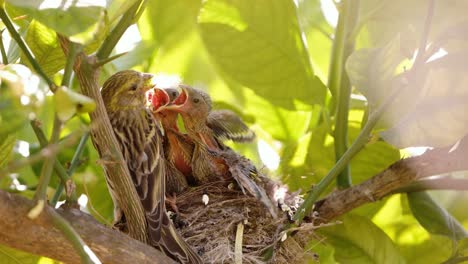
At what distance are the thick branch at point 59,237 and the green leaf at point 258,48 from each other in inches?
44.3

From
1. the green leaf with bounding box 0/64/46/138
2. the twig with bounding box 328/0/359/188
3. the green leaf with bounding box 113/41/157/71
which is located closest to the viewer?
the green leaf with bounding box 0/64/46/138

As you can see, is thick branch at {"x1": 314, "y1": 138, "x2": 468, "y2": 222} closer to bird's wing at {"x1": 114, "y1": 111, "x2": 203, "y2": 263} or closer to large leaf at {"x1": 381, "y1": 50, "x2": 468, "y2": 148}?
large leaf at {"x1": 381, "y1": 50, "x2": 468, "y2": 148}

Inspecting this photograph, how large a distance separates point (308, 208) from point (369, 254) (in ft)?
1.25

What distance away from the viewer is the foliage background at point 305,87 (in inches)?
89.9

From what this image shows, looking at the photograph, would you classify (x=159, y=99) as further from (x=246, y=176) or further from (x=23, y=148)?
(x=23, y=148)

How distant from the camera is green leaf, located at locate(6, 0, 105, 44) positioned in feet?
4.71

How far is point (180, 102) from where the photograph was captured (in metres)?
3.24

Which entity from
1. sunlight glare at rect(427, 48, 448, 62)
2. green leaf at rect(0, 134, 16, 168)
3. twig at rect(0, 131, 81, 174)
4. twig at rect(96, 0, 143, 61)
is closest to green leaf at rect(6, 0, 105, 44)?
twig at rect(96, 0, 143, 61)

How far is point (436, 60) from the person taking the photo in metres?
2.26

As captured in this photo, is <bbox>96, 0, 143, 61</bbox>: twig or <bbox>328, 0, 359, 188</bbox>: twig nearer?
<bbox>96, 0, 143, 61</bbox>: twig

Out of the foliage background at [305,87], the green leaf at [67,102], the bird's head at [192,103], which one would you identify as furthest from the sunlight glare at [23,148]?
the green leaf at [67,102]

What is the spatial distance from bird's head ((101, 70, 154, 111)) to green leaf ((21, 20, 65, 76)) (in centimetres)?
39

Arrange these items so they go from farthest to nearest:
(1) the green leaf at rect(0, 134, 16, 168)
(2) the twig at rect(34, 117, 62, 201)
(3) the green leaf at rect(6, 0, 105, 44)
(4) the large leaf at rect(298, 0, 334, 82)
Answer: (4) the large leaf at rect(298, 0, 334, 82), (1) the green leaf at rect(0, 134, 16, 168), (3) the green leaf at rect(6, 0, 105, 44), (2) the twig at rect(34, 117, 62, 201)

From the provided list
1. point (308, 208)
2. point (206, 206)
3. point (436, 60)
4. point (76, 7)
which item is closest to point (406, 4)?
point (436, 60)
